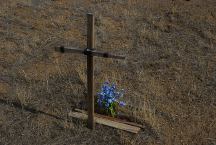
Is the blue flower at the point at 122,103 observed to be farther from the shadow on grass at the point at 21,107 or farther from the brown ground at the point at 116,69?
the shadow on grass at the point at 21,107

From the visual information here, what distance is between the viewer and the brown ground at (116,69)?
606cm

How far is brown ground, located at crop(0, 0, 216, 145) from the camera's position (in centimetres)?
606

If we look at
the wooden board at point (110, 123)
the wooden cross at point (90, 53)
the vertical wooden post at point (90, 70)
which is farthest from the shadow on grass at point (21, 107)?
the wooden cross at point (90, 53)

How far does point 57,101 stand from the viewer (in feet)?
22.1

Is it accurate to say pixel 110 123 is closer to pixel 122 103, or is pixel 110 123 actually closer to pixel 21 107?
pixel 122 103

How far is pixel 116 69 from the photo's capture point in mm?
7711

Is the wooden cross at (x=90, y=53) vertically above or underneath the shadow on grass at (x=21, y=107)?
above

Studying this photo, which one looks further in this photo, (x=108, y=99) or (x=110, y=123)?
(x=108, y=99)

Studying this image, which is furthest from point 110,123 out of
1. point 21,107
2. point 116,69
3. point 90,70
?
point 116,69

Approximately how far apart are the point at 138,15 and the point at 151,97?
3566mm

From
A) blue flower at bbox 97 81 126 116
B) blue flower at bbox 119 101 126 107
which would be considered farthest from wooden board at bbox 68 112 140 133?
blue flower at bbox 119 101 126 107

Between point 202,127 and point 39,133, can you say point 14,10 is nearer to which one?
point 39,133

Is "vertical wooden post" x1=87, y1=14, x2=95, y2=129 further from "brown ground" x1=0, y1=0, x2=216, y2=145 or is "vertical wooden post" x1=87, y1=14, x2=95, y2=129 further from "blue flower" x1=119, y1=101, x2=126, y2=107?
"blue flower" x1=119, y1=101, x2=126, y2=107

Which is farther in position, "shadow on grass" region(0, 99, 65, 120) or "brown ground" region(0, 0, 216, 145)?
"shadow on grass" region(0, 99, 65, 120)
